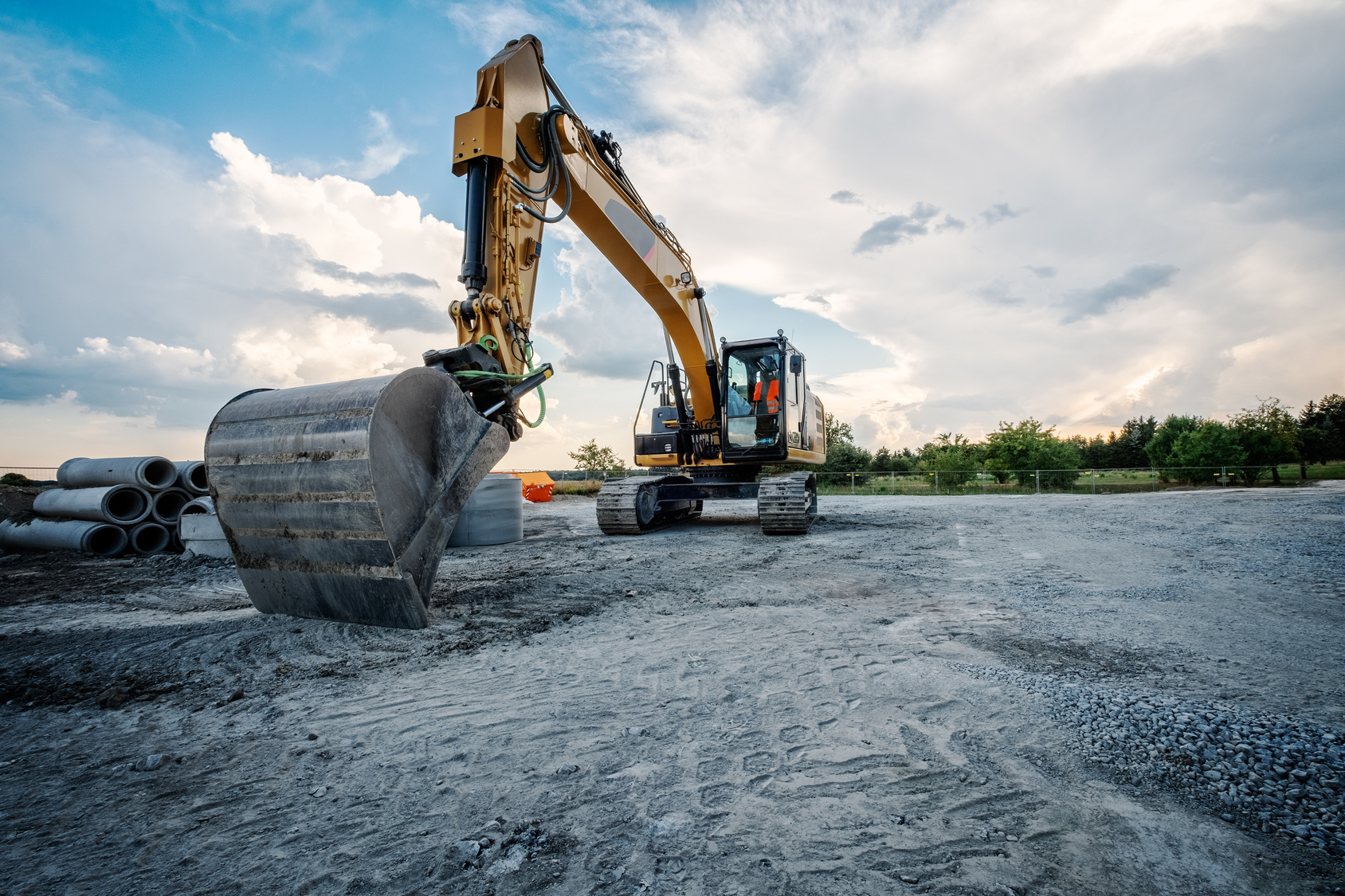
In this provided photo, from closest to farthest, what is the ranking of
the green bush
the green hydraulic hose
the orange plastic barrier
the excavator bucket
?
the excavator bucket
the green hydraulic hose
the orange plastic barrier
the green bush

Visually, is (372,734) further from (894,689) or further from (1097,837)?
(1097,837)

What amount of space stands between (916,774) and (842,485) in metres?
28.2

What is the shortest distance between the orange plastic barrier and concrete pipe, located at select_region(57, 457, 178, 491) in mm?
11327

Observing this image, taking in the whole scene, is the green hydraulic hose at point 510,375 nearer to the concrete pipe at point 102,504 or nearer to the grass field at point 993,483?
the concrete pipe at point 102,504

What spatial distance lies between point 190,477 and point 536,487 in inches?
453

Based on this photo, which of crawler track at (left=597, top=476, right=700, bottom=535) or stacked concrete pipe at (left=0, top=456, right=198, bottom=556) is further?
crawler track at (left=597, top=476, right=700, bottom=535)

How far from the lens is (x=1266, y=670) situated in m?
3.18

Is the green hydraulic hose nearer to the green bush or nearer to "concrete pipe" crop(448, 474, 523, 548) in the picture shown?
"concrete pipe" crop(448, 474, 523, 548)

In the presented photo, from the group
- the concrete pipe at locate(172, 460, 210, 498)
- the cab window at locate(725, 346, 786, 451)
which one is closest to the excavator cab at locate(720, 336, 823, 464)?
the cab window at locate(725, 346, 786, 451)

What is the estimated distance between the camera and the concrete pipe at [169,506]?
8844 mm

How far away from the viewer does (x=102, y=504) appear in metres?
8.54

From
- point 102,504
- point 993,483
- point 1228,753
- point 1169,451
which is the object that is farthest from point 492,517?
point 1169,451

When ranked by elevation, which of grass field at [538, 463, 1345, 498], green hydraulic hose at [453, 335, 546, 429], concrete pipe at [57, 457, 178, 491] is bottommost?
grass field at [538, 463, 1345, 498]

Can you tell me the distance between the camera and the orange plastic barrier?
2022cm
